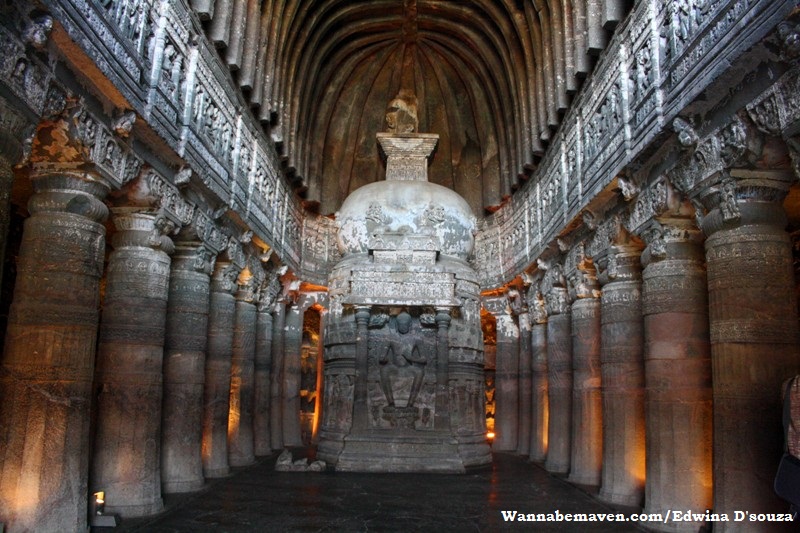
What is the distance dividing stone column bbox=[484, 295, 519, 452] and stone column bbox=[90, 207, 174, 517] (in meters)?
11.2

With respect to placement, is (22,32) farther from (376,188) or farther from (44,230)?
(376,188)

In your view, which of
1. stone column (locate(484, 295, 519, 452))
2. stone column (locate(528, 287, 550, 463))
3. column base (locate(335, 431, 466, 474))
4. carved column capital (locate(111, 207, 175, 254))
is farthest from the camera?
stone column (locate(484, 295, 519, 452))

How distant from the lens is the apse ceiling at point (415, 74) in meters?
13.0

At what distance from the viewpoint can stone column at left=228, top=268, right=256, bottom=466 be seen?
13.5 meters

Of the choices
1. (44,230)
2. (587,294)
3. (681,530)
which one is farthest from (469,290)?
(44,230)

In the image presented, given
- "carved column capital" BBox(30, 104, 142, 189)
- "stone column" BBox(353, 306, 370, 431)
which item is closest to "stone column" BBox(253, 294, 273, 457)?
"stone column" BBox(353, 306, 370, 431)

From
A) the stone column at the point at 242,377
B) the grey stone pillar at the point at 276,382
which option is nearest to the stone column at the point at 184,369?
the stone column at the point at 242,377

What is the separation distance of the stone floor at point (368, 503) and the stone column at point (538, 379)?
2771 millimetres

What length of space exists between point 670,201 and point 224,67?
8.36 metres

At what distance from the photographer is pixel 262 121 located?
1443cm

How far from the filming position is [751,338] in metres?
6.70

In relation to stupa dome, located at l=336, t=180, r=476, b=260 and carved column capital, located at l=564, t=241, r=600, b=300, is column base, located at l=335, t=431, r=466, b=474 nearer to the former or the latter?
carved column capital, located at l=564, t=241, r=600, b=300

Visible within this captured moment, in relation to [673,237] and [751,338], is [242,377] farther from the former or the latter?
[751,338]

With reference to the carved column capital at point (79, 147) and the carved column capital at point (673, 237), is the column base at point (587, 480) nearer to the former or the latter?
the carved column capital at point (673, 237)
